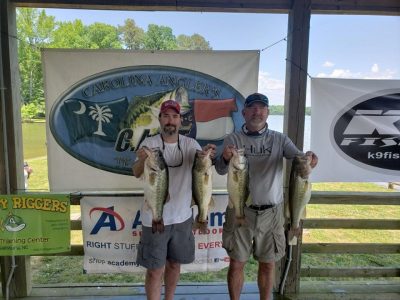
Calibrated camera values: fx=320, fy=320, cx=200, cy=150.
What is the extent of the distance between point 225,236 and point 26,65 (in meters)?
3.32

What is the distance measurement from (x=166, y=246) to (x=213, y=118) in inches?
52.0

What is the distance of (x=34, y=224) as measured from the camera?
10.3ft

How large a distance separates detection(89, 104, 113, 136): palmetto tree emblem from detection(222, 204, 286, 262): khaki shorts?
1.49 meters

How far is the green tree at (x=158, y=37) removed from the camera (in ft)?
19.0

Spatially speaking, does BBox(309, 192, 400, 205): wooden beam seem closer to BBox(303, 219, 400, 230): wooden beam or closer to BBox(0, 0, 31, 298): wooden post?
BBox(303, 219, 400, 230): wooden beam

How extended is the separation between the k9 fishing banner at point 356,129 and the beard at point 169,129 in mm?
1469

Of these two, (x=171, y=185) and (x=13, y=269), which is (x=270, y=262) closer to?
(x=171, y=185)

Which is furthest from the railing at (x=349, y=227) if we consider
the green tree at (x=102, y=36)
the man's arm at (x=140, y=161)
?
the green tree at (x=102, y=36)

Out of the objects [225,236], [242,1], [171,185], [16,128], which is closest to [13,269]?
[16,128]

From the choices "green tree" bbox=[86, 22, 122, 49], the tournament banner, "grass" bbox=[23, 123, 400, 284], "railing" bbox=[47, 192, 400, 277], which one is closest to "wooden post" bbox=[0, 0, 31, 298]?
the tournament banner

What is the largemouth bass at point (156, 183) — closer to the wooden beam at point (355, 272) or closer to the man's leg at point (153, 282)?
the man's leg at point (153, 282)

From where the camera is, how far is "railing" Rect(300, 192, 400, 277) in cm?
326

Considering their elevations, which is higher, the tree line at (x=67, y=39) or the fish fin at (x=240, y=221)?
the tree line at (x=67, y=39)

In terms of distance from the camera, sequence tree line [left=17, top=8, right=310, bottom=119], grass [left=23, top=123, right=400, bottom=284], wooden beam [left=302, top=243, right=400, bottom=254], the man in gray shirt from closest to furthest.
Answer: the man in gray shirt, wooden beam [left=302, top=243, right=400, bottom=254], grass [left=23, top=123, right=400, bottom=284], tree line [left=17, top=8, right=310, bottom=119]
